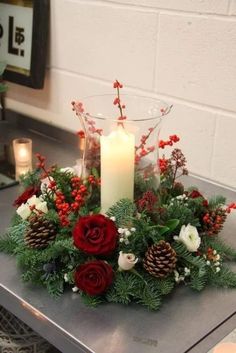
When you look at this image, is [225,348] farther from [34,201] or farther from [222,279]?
[34,201]

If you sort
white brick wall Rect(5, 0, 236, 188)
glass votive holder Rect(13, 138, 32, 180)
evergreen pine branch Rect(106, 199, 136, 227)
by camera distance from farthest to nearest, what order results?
glass votive holder Rect(13, 138, 32, 180) → white brick wall Rect(5, 0, 236, 188) → evergreen pine branch Rect(106, 199, 136, 227)

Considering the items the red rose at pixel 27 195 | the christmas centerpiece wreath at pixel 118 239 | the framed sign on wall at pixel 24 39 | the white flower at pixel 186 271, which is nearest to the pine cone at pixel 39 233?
the christmas centerpiece wreath at pixel 118 239

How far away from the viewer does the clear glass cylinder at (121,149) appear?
29.7 inches

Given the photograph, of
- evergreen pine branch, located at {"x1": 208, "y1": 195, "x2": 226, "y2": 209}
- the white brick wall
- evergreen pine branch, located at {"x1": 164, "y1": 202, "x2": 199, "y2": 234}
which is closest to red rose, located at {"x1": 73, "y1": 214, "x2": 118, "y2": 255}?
evergreen pine branch, located at {"x1": 164, "y1": 202, "x2": 199, "y2": 234}

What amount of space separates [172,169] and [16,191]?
376 millimetres

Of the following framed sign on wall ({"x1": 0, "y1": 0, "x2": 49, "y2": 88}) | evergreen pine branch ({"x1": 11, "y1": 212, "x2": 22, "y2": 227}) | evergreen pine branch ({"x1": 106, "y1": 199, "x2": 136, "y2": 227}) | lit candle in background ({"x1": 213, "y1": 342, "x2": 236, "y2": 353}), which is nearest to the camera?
lit candle in background ({"x1": 213, "y1": 342, "x2": 236, "y2": 353})

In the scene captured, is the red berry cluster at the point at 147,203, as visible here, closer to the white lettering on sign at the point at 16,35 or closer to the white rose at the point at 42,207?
the white rose at the point at 42,207

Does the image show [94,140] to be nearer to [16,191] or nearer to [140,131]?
[140,131]

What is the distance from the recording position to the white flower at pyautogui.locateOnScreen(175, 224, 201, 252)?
757 mm

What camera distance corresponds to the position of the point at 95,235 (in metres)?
Result: 0.72

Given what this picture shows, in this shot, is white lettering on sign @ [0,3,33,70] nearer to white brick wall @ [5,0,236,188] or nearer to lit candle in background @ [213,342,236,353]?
white brick wall @ [5,0,236,188]

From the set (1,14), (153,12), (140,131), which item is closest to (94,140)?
(140,131)

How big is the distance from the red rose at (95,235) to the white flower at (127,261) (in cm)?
2

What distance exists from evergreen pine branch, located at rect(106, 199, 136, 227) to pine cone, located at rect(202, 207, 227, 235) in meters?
0.14
